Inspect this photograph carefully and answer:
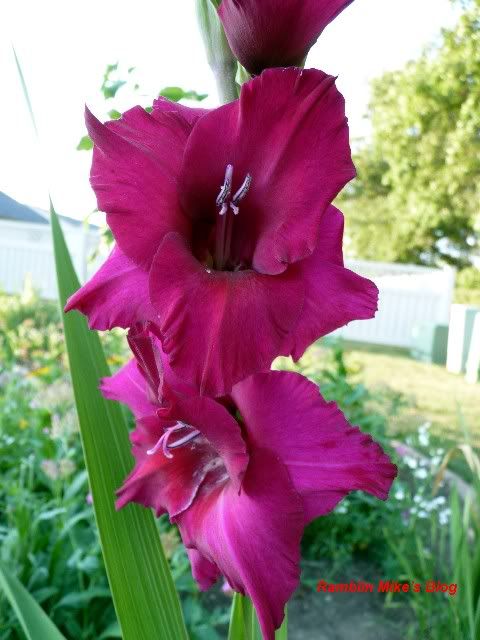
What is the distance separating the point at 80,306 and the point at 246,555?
0.59 feet

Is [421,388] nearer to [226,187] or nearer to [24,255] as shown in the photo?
[226,187]

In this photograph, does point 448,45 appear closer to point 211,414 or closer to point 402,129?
point 402,129

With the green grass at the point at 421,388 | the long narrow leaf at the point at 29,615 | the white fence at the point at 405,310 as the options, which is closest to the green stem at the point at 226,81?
the long narrow leaf at the point at 29,615

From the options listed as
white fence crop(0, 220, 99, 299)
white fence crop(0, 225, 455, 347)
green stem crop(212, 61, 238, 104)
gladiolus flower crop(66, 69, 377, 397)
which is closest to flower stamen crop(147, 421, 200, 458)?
gladiolus flower crop(66, 69, 377, 397)

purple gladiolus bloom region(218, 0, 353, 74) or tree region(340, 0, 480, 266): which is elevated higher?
purple gladiolus bloom region(218, 0, 353, 74)

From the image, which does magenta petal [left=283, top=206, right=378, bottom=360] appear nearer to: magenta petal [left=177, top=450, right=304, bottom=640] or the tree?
Result: magenta petal [left=177, top=450, right=304, bottom=640]

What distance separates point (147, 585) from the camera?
480 mm

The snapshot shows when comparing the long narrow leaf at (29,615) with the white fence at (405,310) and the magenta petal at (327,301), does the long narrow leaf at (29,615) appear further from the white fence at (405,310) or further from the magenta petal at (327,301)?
the white fence at (405,310)

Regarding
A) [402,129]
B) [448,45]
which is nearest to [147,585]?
[448,45]

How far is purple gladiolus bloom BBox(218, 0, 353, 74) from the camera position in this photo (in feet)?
1.23

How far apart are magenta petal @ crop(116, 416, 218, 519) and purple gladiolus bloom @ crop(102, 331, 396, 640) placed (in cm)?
2

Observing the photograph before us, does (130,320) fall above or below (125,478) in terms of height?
above

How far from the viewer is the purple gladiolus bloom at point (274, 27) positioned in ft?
1.23

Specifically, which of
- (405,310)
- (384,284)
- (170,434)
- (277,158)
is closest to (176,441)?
(170,434)
